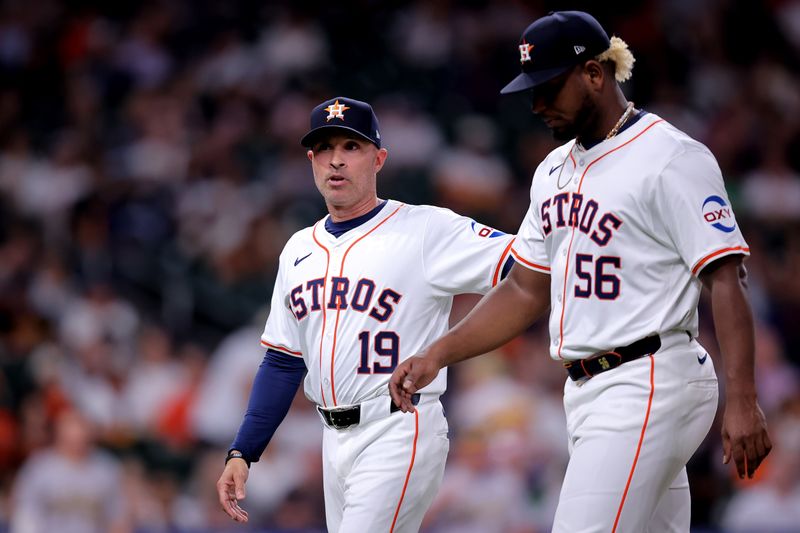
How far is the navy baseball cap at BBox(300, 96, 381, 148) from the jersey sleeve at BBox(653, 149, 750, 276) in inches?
54.8

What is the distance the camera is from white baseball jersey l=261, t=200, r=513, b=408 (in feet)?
13.3

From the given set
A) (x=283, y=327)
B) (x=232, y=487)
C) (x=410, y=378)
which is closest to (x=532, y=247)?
(x=410, y=378)

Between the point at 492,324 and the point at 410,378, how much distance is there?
1.05 feet

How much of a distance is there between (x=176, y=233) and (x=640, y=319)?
657cm

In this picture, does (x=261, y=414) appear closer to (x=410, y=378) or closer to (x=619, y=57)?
(x=410, y=378)

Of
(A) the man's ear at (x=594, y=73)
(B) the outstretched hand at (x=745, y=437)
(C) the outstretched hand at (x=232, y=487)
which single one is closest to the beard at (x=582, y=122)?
(A) the man's ear at (x=594, y=73)

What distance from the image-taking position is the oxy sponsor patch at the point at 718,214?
123 inches

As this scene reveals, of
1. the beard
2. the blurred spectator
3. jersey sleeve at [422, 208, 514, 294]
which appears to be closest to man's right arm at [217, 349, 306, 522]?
jersey sleeve at [422, 208, 514, 294]

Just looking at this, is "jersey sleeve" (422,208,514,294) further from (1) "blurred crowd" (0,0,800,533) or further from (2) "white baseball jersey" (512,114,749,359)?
(1) "blurred crowd" (0,0,800,533)

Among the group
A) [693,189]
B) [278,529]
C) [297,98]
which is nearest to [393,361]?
[693,189]

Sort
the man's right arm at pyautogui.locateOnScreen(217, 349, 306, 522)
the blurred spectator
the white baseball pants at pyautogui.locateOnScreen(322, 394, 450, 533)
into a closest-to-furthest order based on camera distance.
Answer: the white baseball pants at pyautogui.locateOnScreen(322, 394, 450, 533), the man's right arm at pyautogui.locateOnScreen(217, 349, 306, 522), the blurred spectator

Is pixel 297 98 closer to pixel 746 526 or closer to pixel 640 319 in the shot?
pixel 746 526

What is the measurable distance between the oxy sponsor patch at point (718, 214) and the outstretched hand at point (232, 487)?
1.93 metres

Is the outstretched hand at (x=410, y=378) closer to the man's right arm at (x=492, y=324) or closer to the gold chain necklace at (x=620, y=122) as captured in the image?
the man's right arm at (x=492, y=324)
